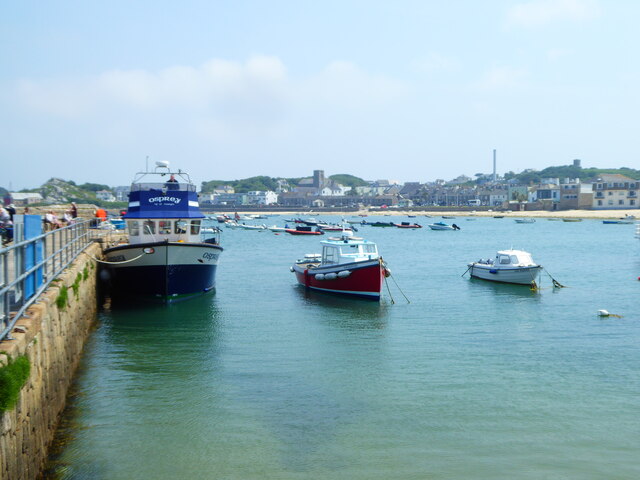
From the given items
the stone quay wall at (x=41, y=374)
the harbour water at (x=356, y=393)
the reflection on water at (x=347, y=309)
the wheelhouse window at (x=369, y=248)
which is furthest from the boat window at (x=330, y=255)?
the stone quay wall at (x=41, y=374)

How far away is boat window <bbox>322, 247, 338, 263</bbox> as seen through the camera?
31.4m

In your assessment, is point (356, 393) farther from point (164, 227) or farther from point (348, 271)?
point (164, 227)

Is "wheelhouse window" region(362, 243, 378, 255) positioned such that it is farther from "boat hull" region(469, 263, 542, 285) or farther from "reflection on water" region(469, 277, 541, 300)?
"boat hull" region(469, 263, 542, 285)

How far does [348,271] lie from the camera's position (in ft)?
98.3

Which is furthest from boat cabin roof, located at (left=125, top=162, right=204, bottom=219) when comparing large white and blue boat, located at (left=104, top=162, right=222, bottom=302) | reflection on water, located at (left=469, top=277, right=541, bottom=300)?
reflection on water, located at (left=469, top=277, right=541, bottom=300)

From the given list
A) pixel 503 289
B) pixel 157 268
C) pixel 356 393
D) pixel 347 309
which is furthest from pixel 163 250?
pixel 503 289

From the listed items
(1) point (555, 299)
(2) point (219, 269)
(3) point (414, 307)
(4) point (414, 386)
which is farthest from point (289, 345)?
(2) point (219, 269)

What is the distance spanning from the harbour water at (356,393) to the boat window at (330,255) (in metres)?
2.56

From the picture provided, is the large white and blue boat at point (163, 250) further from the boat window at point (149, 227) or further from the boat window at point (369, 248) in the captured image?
the boat window at point (369, 248)

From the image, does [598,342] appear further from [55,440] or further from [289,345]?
[55,440]

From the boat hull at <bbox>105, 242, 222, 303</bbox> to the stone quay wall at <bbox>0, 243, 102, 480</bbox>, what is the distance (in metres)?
8.14

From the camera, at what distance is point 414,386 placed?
54.1 ft

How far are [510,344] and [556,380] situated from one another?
14.8ft

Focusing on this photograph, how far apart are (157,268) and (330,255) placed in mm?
8816
